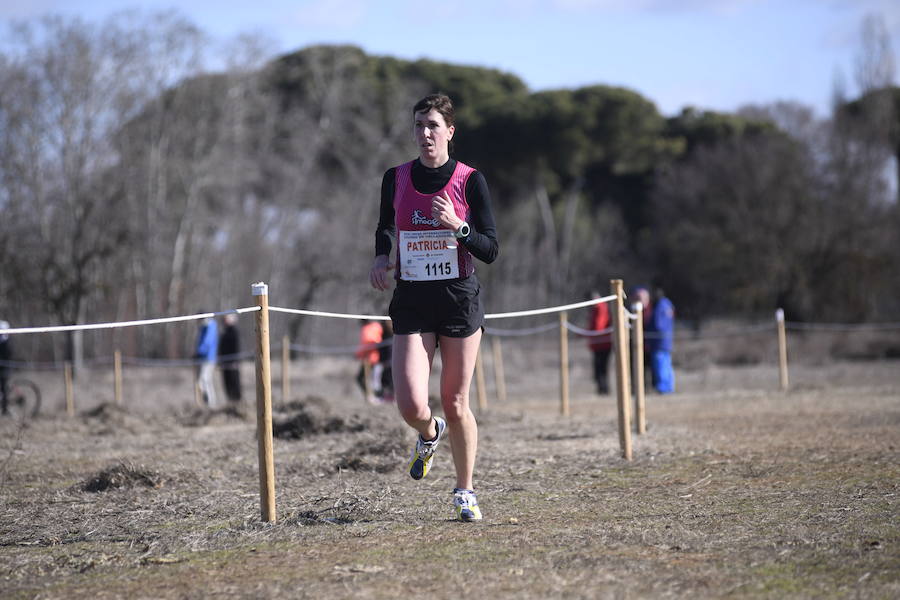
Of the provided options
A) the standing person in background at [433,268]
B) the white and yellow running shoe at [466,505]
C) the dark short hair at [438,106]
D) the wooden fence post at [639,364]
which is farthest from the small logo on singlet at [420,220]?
the wooden fence post at [639,364]

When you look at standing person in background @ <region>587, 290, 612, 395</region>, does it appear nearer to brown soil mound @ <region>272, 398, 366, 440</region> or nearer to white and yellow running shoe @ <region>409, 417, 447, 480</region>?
brown soil mound @ <region>272, 398, 366, 440</region>

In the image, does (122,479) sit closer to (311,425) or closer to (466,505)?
(466,505)

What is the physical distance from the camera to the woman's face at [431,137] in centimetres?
518

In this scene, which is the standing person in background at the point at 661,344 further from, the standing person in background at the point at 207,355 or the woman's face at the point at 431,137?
the woman's face at the point at 431,137

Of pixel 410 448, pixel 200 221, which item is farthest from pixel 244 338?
pixel 410 448

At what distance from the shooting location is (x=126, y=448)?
10.9 m

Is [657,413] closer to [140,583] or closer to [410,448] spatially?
[410,448]

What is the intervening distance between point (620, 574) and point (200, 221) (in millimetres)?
32045

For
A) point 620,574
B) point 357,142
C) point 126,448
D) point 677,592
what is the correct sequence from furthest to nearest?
point 357,142
point 126,448
point 620,574
point 677,592

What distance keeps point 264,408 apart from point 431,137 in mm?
1645

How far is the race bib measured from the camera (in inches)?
202

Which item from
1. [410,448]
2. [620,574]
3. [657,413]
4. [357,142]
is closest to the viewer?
[620,574]

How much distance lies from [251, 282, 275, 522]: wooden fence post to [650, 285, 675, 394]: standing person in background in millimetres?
10564

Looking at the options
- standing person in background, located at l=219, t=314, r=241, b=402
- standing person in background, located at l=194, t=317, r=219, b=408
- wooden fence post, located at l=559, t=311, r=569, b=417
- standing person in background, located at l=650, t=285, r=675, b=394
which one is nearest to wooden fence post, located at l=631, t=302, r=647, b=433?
wooden fence post, located at l=559, t=311, r=569, b=417
